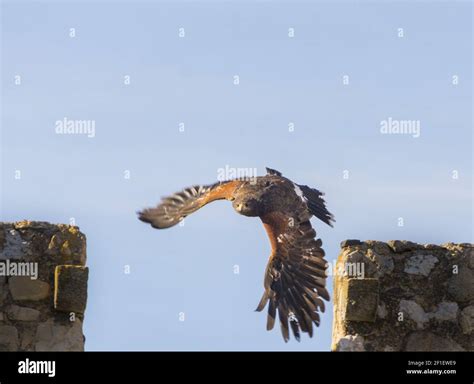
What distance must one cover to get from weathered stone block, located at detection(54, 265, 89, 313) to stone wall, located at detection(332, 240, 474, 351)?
1948 mm

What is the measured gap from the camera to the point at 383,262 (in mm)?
9266

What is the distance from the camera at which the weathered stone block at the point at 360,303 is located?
907 centimetres

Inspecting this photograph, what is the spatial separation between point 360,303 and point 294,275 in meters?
2.46

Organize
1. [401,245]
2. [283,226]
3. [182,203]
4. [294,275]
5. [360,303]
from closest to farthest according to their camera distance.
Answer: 1. [360,303]
2. [401,245]
3. [294,275]
4. [283,226]
5. [182,203]

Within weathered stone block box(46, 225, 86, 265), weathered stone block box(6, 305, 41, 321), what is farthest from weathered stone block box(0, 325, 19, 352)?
weathered stone block box(46, 225, 86, 265)

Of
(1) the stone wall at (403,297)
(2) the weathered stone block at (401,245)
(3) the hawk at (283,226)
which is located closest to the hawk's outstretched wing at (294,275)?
(3) the hawk at (283,226)

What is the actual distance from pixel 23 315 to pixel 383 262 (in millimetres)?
2780

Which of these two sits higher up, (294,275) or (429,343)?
(294,275)

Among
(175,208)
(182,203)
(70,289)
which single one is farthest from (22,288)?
(182,203)

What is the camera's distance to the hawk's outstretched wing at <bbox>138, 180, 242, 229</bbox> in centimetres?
1448

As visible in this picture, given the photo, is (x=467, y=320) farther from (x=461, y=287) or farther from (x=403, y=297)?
(x=403, y=297)

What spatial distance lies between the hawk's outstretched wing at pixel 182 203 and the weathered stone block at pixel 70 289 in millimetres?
5014

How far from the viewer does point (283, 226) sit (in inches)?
518
